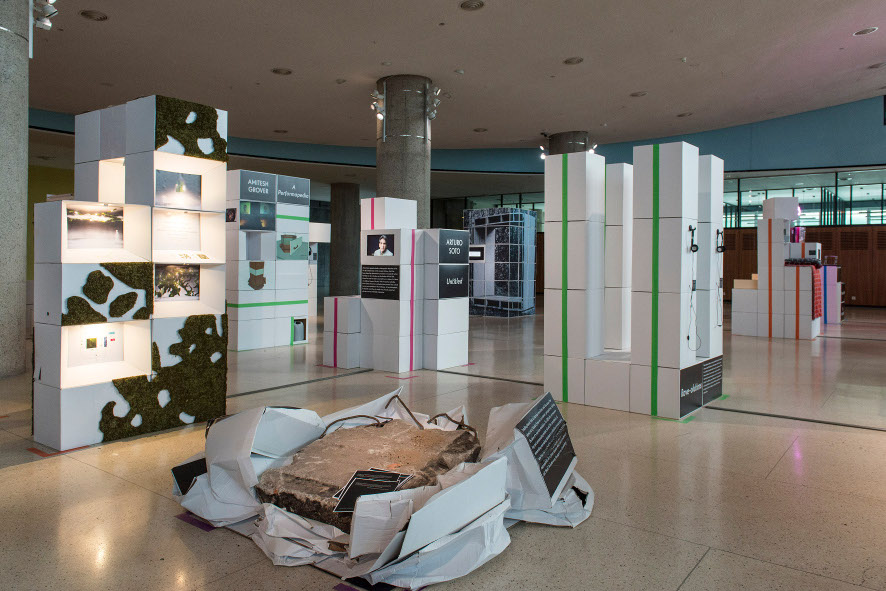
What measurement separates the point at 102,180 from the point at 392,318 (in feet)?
12.4

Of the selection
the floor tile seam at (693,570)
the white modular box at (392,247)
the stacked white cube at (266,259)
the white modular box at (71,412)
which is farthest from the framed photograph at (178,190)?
the stacked white cube at (266,259)

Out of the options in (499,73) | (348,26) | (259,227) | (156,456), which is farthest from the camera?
(499,73)

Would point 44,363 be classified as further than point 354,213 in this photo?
No

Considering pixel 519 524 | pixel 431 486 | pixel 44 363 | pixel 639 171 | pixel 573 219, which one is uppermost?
pixel 639 171

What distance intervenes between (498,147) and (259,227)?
34.5 ft

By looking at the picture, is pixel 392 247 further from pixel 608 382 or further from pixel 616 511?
pixel 616 511

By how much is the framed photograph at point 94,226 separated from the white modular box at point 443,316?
4.15 m

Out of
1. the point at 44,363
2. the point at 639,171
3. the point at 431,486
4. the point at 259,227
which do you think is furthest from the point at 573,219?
the point at 259,227

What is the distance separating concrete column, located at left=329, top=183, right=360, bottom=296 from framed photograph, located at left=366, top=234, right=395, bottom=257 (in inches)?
546

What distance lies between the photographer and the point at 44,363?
15.0 feet

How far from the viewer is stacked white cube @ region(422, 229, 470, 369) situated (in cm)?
821

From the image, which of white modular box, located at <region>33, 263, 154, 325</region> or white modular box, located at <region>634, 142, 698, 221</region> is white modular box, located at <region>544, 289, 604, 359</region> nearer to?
white modular box, located at <region>634, 142, 698, 221</region>

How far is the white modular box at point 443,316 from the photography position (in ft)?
27.0

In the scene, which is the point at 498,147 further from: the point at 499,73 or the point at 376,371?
the point at 376,371
